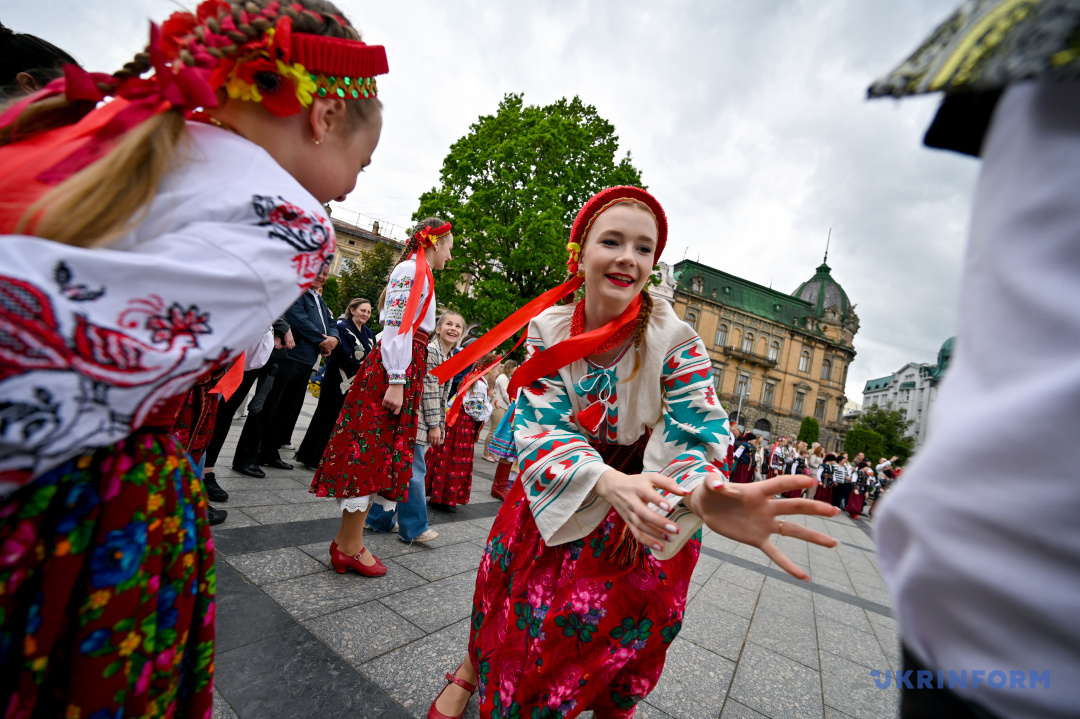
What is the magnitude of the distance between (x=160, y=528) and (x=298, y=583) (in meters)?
2.16

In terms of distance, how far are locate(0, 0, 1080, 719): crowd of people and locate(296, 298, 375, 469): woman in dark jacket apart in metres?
4.52

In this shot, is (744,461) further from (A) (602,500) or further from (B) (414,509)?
(A) (602,500)

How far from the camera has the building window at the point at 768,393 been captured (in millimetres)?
47312

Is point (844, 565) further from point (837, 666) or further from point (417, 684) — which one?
point (417, 684)

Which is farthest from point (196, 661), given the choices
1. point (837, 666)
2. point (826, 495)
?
point (826, 495)

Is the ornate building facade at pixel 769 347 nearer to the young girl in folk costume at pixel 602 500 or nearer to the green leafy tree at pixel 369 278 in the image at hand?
the green leafy tree at pixel 369 278

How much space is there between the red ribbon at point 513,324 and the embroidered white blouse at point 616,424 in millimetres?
239

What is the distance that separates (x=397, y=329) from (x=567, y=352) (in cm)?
170

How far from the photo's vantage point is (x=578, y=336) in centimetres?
168

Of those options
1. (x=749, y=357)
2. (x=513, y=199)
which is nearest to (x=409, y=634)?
(x=513, y=199)

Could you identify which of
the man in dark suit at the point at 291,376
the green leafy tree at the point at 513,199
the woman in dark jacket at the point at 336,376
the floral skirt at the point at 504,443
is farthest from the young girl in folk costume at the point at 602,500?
the green leafy tree at the point at 513,199

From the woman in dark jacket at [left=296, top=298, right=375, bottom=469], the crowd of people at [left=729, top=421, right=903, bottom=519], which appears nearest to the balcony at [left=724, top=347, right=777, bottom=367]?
the crowd of people at [left=729, top=421, right=903, bottom=519]

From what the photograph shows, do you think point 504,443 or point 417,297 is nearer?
point 417,297

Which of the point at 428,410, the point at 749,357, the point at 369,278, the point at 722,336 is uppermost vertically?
the point at 722,336
